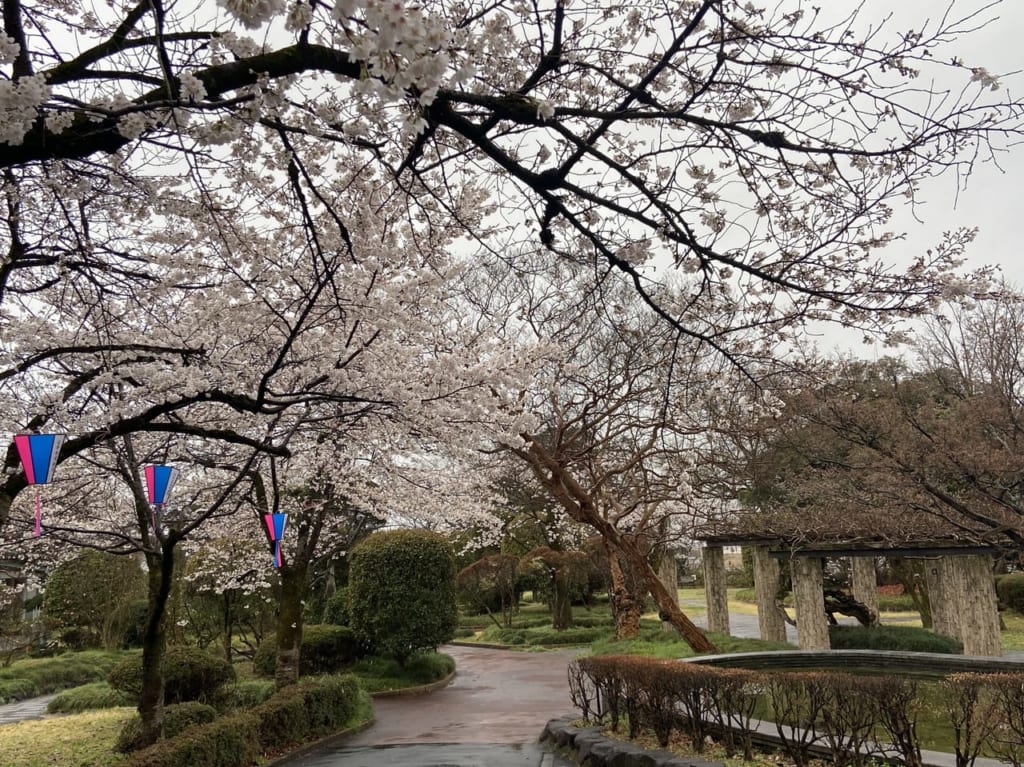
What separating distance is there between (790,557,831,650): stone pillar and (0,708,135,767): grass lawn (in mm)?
10798

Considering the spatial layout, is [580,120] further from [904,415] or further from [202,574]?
[202,574]

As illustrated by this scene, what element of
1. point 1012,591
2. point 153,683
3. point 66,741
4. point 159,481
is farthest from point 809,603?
point 1012,591

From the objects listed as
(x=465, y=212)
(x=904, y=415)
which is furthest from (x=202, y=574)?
(x=904, y=415)

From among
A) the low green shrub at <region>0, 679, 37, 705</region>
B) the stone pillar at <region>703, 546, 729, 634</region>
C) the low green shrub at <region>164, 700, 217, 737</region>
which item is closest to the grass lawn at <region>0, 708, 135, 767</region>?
the low green shrub at <region>164, 700, 217, 737</region>

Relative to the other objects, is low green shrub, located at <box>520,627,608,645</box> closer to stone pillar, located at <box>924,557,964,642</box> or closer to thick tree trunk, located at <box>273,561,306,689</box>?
Result: stone pillar, located at <box>924,557,964,642</box>

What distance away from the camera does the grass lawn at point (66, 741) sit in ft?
24.4

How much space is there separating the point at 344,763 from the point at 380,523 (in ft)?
29.0

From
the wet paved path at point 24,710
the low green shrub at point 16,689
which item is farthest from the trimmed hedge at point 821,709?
the low green shrub at point 16,689

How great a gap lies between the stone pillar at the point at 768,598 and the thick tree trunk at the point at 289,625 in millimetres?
9439

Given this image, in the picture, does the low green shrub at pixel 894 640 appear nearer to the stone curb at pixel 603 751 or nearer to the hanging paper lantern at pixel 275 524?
the stone curb at pixel 603 751

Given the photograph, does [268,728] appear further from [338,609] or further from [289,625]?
[338,609]

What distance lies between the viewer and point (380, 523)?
54.0 ft

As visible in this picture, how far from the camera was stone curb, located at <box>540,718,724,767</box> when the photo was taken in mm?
5238

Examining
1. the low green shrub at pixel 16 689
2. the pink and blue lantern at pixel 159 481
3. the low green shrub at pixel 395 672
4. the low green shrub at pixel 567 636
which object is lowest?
the low green shrub at pixel 567 636
